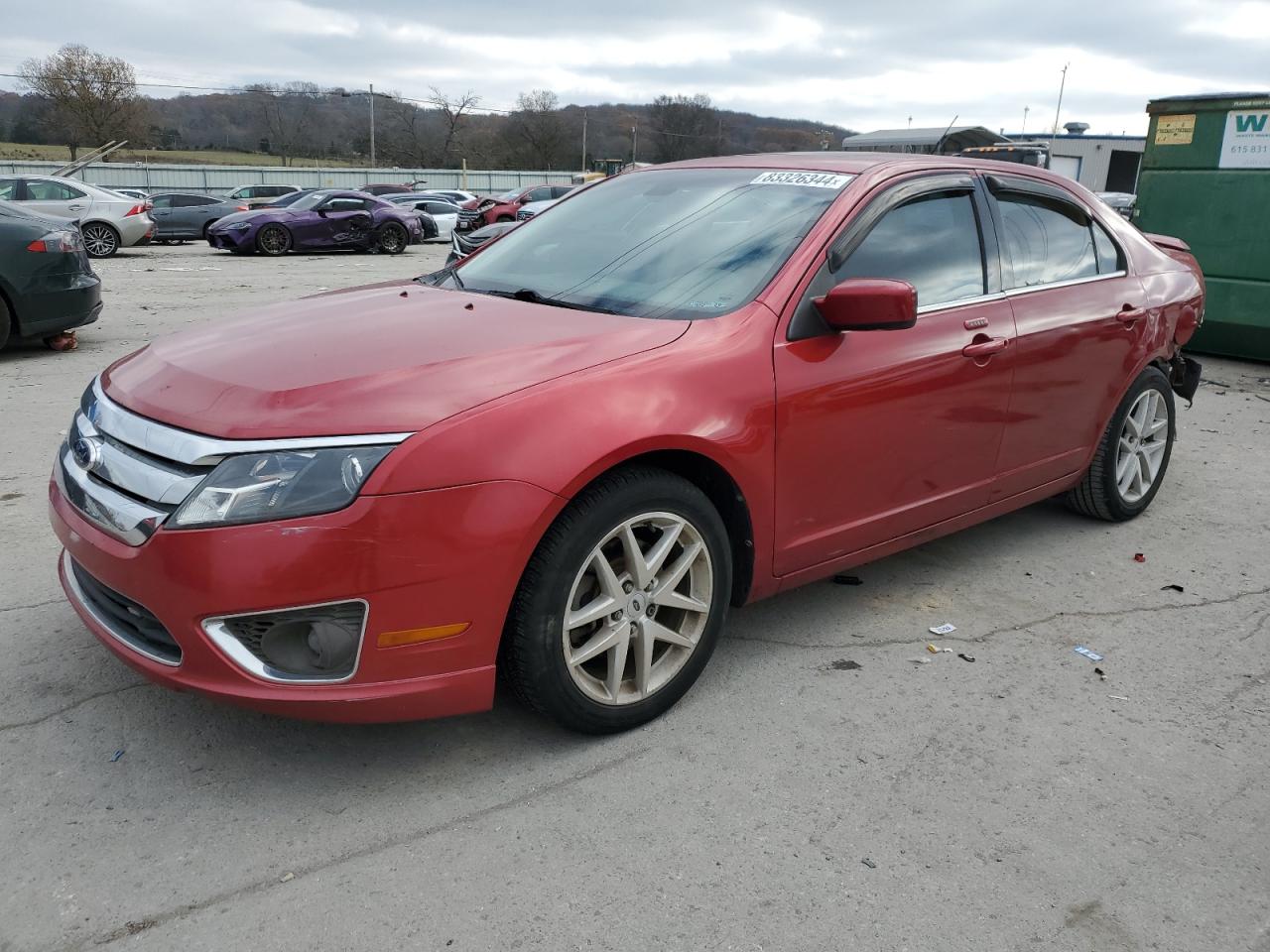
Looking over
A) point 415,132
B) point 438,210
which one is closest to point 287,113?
point 415,132

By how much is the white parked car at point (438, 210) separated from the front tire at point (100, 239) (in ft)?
29.2

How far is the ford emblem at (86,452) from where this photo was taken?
2.69 m

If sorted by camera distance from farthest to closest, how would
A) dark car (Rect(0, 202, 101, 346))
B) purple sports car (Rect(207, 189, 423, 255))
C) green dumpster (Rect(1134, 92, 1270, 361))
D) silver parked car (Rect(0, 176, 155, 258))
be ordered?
purple sports car (Rect(207, 189, 423, 255)), silver parked car (Rect(0, 176, 155, 258)), green dumpster (Rect(1134, 92, 1270, 361)), dark car (Rect(0, 202, 101, 346))

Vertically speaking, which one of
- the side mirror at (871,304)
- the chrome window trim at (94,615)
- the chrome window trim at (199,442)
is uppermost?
the side mirror at (871,304)

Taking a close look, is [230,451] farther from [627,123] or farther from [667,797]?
[627,123]

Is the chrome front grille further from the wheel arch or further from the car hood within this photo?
the wheel arch

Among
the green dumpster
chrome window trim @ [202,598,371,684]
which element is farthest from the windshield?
the green dumpster

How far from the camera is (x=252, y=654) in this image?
2420 millimetres

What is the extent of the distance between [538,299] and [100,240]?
1898cm

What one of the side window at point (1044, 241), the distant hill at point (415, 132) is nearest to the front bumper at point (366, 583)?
the side window at point (1044, 241)

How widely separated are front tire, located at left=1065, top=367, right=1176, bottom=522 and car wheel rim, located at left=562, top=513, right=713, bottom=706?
2.59 m

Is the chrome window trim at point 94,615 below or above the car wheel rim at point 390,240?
below

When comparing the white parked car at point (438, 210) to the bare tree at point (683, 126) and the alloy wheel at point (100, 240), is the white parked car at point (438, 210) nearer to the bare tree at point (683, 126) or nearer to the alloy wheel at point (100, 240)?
the alloy wheel at point (100, 240)

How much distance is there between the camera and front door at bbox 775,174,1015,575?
10.4 ft
